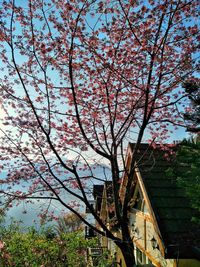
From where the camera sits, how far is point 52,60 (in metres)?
6.98

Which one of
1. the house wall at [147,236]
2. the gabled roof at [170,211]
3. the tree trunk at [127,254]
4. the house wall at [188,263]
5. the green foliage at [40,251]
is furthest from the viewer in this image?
the green foliage at [40,251]

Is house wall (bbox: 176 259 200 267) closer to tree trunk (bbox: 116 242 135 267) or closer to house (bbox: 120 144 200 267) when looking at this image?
house (bbox: 120 144 200 267)

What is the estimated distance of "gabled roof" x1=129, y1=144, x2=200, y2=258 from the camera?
249 inches

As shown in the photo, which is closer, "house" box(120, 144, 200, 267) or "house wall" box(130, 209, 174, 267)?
"house" box(120, 144, 200, 267)

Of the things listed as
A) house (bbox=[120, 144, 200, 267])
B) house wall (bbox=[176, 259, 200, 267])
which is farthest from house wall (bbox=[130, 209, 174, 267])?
house wall (bbox=[176, 259, 200, 267])

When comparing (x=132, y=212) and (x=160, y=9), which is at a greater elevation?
(x=160, y=9)

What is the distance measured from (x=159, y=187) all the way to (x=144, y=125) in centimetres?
257

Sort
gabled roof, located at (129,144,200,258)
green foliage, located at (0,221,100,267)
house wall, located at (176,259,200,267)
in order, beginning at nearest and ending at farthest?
gabled roof, located at (129,144,200,258) < house wall, located at (176,259,200,267) < green foliage, located at (0,221,100,267)

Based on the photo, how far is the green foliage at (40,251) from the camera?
10930 mm

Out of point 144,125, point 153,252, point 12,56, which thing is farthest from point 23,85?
point 153,252

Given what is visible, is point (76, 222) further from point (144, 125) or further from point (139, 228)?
point (144, 125)

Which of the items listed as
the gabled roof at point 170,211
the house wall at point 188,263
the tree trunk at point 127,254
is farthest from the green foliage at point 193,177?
the tree trunk at point 127,254

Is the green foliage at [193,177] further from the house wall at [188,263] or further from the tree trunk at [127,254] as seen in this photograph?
the tree trunk at [127,254]

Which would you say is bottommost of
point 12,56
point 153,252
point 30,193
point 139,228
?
point 153,252
